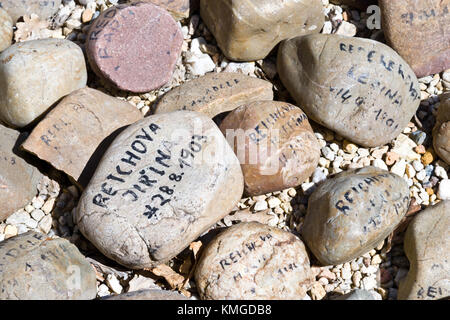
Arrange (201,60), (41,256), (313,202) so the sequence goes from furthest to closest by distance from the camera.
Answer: (201,60), (313,202), (41,256)

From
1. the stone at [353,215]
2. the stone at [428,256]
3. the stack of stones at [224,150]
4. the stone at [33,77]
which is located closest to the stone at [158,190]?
the stack of stones at [224,150]

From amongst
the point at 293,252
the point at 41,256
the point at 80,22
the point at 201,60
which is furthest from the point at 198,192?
the point at 80,22

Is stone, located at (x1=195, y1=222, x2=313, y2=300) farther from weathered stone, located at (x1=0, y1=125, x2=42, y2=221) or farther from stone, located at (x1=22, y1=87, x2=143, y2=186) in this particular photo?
weathered stone, located at (x1=0, y1=125, x2=42, y2=221)

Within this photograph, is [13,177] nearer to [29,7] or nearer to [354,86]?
[29,7]

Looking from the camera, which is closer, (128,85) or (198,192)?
(198,192)

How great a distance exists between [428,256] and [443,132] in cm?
69

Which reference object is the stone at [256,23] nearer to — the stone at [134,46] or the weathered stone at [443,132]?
the stone at [134,46]

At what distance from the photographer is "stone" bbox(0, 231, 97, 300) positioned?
8.11 ft

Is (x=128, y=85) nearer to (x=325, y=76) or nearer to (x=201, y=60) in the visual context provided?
(x=201, y=60)

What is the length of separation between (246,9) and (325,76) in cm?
52

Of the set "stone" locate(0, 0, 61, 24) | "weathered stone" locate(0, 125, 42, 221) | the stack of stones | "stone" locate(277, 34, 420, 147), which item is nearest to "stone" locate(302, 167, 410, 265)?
the stack of stones

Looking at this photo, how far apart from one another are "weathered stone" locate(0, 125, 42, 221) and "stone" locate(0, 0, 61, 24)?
73 centimetres

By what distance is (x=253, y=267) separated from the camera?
104 inches

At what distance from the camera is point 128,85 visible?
3.11 m
